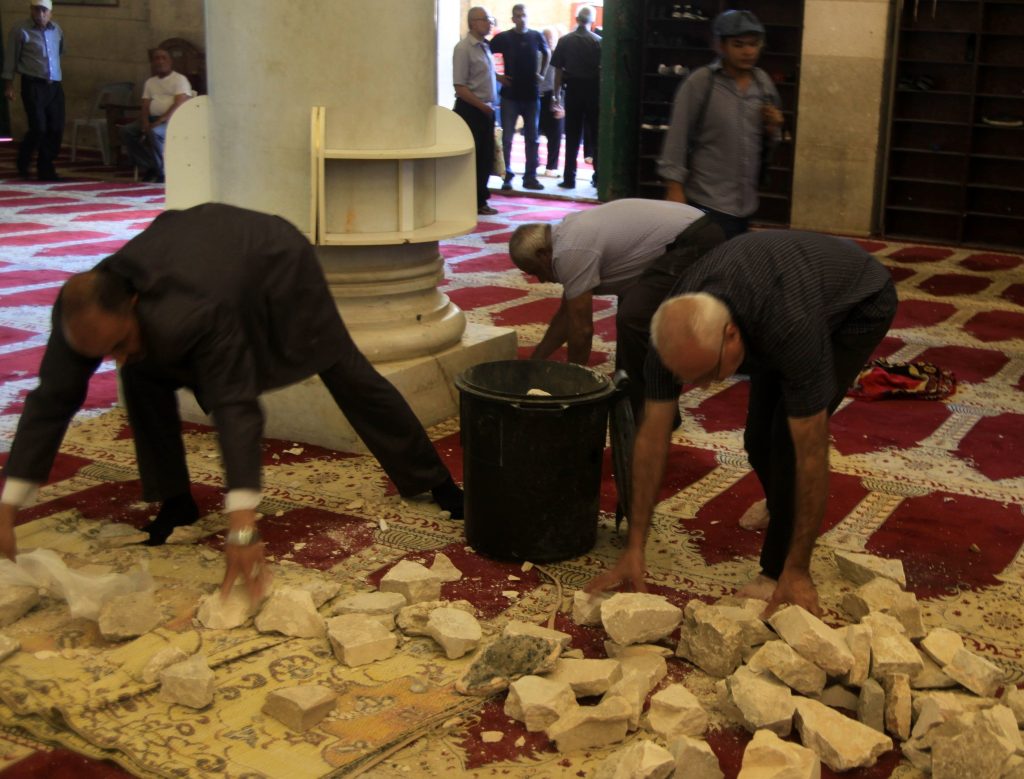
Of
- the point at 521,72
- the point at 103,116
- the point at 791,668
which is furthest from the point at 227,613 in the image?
the point at 103,116

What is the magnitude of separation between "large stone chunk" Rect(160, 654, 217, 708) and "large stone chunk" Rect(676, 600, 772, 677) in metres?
1.29

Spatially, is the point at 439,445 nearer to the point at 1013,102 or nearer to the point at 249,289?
the point at 249,289

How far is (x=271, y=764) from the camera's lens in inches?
121

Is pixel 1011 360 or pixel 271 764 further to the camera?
pixel 1011 360

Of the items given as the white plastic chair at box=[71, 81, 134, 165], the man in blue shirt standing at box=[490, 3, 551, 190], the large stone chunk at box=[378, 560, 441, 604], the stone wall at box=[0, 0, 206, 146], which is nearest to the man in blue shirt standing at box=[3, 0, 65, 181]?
the white plastic chair at box=[71, 81, 134, 165]

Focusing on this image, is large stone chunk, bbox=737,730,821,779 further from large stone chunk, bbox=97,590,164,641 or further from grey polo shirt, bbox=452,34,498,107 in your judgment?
grey polo shirt, bbox=452,34,498,107

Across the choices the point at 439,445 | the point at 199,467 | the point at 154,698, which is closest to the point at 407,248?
the point at 439,445

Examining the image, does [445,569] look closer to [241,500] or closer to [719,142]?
[241,500]

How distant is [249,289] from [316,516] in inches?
48.0

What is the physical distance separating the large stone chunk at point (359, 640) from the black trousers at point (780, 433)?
1.20 m

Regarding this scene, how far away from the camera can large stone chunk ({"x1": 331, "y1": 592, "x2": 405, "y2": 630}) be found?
3.81 meters

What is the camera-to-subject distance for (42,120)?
14.2 metres

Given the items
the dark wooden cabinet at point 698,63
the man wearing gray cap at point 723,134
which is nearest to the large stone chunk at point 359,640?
the man wearing gray cap at point 723,134

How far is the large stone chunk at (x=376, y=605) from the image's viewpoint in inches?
150
